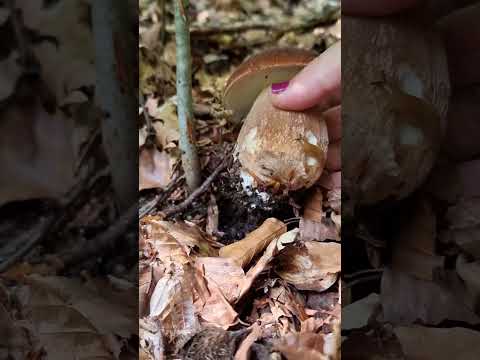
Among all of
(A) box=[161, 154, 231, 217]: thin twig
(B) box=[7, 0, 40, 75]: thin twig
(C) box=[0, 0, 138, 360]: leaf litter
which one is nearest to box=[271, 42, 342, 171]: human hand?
(A) box=[161, 154, 231, 217]: thin twig

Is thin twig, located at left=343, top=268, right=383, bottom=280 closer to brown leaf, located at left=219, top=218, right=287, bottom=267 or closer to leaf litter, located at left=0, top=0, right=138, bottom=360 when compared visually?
brown leaf, located at left=219, top=218, right=287, bottom=267

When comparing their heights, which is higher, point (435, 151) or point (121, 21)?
point (121, 21)

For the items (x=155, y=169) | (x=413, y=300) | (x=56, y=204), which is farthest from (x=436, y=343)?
(x=56, y=204)

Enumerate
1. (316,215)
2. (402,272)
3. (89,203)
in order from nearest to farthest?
(316,215)
(402,272)
(89,203)

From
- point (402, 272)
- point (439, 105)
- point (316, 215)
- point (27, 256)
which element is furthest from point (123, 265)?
point (439, 105)

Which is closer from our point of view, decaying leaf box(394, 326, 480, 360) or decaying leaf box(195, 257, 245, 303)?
decaying leaf box(195, 257, 245, 303)

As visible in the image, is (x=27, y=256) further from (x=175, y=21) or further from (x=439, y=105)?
(x=439, y=105)
